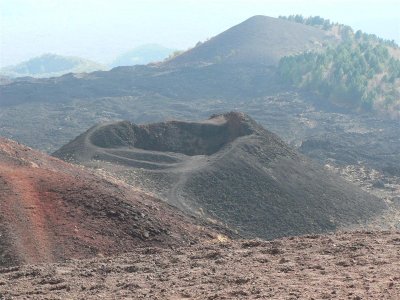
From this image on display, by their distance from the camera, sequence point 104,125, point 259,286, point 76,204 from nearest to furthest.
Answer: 1. point 259,286
2. point 76,204
3. point 104,125

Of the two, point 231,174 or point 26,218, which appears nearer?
point 26,218

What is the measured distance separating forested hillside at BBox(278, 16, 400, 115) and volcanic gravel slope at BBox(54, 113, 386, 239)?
5323 cm

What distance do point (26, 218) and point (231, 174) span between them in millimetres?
18874

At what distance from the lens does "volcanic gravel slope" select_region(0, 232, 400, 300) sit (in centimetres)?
1184

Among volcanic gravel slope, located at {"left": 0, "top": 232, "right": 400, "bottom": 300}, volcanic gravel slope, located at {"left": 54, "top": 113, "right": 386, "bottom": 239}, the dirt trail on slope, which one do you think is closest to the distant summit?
volcanic gravel slope, located at {"left": 54, "top": 113, "right": 386, "bottom": 239}

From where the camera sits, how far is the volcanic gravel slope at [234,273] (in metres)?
11.8

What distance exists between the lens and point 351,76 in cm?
9781

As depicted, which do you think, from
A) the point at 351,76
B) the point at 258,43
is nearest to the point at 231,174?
the point at 351,76

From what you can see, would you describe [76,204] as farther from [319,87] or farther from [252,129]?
[319,87]

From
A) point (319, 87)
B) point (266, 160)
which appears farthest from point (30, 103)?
point (266, 160)

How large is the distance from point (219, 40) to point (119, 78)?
1507 inches

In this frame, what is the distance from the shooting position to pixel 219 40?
14312 cm

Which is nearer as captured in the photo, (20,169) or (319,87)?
(20,169)

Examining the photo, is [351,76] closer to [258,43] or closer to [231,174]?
[258,43]
